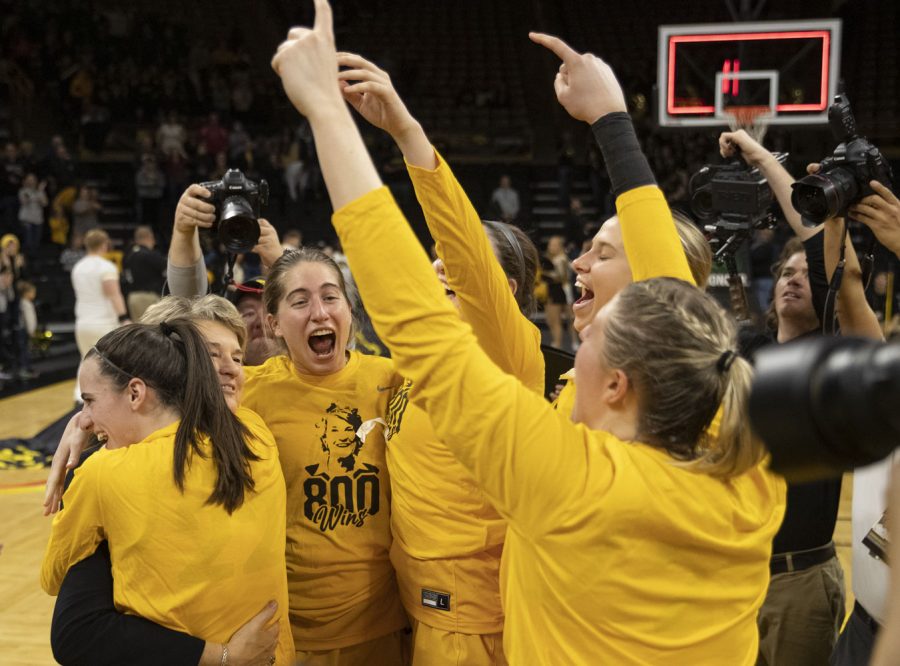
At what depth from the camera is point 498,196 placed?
15.2 metres

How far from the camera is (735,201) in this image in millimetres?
2996

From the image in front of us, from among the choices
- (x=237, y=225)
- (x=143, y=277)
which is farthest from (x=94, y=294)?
(x=237, y=225)

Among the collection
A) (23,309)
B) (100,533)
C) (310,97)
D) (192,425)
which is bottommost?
(23,309)

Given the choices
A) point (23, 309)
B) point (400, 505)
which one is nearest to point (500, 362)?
point (400, 505)

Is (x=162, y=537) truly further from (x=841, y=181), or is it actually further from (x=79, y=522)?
(x=841, y=181)

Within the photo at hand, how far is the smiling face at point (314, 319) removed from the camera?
2.48 metres

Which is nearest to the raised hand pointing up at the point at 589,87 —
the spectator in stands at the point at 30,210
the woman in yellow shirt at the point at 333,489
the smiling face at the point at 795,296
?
the woman in yellow shirt at the point at 333,489

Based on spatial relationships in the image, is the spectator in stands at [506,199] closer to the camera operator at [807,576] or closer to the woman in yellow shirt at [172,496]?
the camera operator at [807,576]

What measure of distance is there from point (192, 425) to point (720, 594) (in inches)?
43.1

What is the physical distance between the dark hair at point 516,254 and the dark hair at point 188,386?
2.51 ft

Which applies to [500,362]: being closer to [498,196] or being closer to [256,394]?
[256,394]

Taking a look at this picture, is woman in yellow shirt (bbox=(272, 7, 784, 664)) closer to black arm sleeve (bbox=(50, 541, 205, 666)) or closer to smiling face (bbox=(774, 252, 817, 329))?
black arm sleeve (bbox=(50, 541, 205, 666))

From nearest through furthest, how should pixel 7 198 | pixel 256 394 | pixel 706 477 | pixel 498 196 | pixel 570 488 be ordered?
pixel 570 488 < pixel 706 477 < pixel 256 394 < pixel 7 198 < pixel 498 196

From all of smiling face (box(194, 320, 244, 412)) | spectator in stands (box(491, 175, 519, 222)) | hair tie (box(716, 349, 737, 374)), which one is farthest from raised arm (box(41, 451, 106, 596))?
spectator in stands (box(491, 175, 519, 222))
